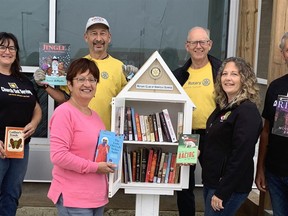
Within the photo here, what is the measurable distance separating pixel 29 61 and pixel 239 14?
8.09 feet

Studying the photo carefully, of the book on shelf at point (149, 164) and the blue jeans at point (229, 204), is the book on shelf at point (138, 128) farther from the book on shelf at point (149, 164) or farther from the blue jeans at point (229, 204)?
the blue jeans at point (229, 204)

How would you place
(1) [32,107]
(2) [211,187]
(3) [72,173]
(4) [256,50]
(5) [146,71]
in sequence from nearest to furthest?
(3) [72,173]
(2) [211,187]
(5) [146,71]
(1) [32,107]
(4) [256,50]

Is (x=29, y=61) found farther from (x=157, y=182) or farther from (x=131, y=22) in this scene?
(x=157, y=182)

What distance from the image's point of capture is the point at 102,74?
333 cm

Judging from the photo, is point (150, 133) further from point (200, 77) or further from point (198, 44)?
point (198, 44)

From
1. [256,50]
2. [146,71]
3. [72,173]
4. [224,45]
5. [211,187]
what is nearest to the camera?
[72,173]

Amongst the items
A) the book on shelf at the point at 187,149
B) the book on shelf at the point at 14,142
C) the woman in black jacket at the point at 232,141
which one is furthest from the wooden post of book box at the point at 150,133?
the book on shelf at the point at 14,142

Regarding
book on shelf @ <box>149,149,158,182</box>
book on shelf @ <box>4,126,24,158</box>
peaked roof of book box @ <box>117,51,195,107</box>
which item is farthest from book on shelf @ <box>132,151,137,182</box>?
book on shelf @ <box>4,126,24,158</box>

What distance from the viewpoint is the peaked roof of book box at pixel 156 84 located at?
9.45 feet

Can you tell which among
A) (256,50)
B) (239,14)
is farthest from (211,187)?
(239,14)

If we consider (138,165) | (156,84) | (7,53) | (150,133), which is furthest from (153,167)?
(7,53)

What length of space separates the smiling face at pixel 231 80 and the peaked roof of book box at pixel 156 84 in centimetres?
38

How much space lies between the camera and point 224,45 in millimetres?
4773

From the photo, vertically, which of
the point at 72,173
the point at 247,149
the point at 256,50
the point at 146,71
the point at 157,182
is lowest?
the point at 157,182
